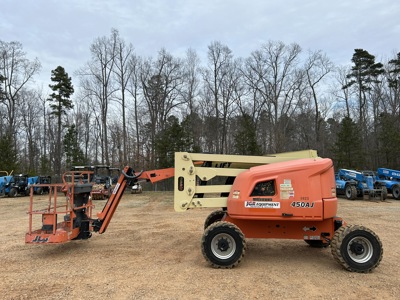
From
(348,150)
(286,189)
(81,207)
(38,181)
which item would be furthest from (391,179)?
(38,181)

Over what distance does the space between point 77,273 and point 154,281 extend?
153 cm

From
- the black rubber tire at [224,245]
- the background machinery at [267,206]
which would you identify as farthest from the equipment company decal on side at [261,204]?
the black rubber tire at [224,245]

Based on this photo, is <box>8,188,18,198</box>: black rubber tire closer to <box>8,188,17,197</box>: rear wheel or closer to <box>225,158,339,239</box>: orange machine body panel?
<box>8,188,17,197</box>: rear wheel

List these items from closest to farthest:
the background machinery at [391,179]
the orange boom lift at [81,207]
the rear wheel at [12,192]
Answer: the orange boom lift at [81,207]
the background machinery at [391,179]
the rear wheel at [12,192]

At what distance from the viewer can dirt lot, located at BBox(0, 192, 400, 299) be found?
5.32m

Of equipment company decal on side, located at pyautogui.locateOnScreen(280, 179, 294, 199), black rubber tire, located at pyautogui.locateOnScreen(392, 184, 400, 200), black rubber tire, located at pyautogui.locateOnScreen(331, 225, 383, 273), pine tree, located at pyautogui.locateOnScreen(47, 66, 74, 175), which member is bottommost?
black rubber tire, located at pyautogui.locateOnScreen(331, 225, 383, 273)

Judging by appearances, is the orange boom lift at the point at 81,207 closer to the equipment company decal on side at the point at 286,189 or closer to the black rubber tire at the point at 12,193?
the equipment company decal on side at the point at 286,189

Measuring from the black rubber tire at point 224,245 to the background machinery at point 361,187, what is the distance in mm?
17278

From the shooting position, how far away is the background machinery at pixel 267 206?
637cm

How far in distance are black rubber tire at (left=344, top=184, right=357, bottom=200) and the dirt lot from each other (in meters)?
12.4

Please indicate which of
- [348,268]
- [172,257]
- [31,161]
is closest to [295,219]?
[348,268]

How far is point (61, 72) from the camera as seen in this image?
44.1m

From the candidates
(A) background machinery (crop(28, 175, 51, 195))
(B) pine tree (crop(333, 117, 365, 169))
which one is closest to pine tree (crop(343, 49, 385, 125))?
(B) pine tree (crop(333, 117, 365, 169))

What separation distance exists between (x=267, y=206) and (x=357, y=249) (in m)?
1.77
